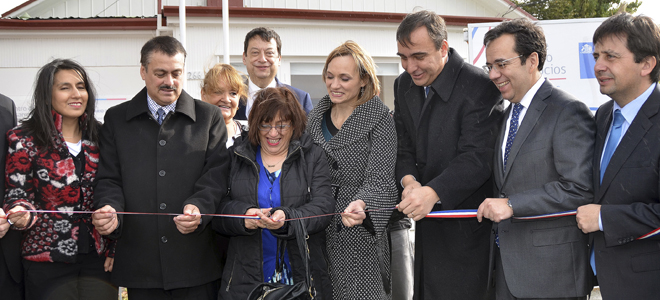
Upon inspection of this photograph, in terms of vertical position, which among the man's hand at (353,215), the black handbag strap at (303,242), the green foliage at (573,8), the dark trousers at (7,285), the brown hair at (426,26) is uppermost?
the green foliage at (573,8)

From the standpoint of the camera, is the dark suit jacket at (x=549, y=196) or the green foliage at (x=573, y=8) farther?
the green foliage at (x=573, y=8)

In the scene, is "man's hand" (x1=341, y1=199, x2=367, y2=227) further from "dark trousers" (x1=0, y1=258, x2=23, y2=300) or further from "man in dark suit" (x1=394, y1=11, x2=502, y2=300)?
"dark trousers" (x1=0, y1=258, x2=23, y2=300)

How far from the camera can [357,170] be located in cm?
370

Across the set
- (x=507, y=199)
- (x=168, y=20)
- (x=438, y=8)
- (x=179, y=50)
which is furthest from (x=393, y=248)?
(x=438, y=8)

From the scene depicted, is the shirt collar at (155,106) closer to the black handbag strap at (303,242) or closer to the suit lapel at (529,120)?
the black handbag strap at (303,242)

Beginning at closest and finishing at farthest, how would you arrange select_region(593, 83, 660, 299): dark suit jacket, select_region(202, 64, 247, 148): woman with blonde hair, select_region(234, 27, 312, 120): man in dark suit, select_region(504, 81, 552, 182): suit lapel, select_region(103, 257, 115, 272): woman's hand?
select_region(593, 83, 660, 299): dark suit jacket, select_region(504, 81, 552, 182): suit lapel, select_region(103, 257, 115, 272): woman's hand, select_region(202, 64, 247, 148): woman with blonde hair, select_region(234, 27, 312, 120): man in dark suit

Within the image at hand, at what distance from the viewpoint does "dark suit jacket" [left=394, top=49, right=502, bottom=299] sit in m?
3.45

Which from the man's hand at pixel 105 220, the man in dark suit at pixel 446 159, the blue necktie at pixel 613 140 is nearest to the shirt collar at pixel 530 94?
the man in dark suit at pixel 446 159

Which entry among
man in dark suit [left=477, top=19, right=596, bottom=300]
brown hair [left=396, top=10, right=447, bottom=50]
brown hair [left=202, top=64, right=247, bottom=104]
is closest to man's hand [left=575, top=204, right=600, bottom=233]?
man in dark suit [left=477, top=19, right=596, bottom=300]

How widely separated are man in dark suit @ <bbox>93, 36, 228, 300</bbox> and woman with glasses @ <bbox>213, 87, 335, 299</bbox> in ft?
0.70

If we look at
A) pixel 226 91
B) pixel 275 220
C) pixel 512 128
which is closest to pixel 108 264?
pixel 275 220

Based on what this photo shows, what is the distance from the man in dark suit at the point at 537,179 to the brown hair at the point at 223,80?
89.5 inches

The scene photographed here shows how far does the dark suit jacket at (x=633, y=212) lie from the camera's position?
9.05 feet

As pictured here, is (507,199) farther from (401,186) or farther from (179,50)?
(179,50)
